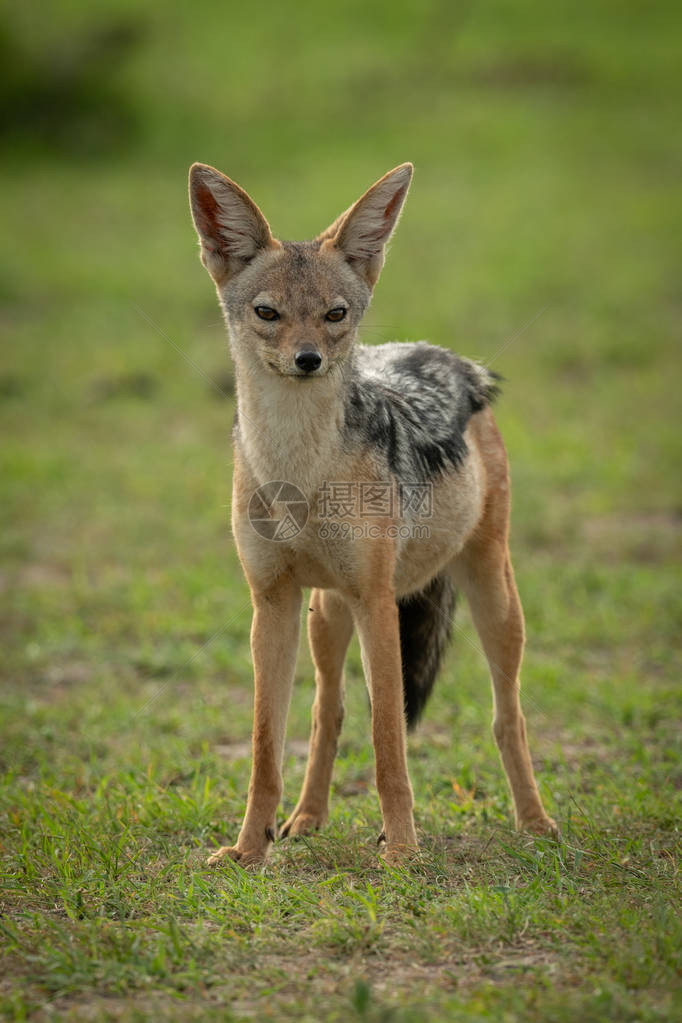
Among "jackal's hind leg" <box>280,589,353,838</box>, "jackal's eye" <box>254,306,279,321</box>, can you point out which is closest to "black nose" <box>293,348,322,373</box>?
"jackal's eye" <box>254,306,279,321</box>

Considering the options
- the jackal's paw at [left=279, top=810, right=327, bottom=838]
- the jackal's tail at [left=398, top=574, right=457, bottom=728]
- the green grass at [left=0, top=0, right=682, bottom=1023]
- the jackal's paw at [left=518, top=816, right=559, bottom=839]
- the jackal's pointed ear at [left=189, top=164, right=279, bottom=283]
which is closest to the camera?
the green grass at [left=0, top=0, right=682, bottom=1023]

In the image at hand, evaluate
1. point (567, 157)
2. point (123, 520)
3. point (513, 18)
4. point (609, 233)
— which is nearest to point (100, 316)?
point (123, 520)

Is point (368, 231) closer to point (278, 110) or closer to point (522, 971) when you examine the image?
point (522, 971)

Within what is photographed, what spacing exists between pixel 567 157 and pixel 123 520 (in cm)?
1693

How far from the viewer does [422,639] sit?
552cm

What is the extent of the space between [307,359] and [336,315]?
35 centimetres

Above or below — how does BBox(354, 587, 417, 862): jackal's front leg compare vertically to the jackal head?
below

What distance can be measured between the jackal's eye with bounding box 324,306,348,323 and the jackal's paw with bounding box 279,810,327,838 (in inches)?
88.7

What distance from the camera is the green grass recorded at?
356 cm

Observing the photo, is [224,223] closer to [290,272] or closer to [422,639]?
[290,272]

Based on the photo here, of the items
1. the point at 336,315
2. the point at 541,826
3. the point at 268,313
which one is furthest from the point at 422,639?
the point at 268,313

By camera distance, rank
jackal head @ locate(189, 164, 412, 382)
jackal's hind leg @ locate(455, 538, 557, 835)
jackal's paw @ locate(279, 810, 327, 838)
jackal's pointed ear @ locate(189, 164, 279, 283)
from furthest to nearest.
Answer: jackal's hind leg @ locate(455, 538, 557, 835) → jackal's paw @ locate(279, 810, 327, 838) → jackal's pointed ear @ locate(189, 164, 279, 283) → jackal head @ locate(189, 164, 412, 382)

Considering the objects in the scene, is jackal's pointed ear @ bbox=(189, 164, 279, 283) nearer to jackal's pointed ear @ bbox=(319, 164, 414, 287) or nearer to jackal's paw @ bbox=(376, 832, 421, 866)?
jackal's pointed ear @ bbox=(319, 164, 414, 287)

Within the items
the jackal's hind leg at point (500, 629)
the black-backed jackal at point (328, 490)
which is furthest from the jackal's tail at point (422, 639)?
the black-backed jackal at point (328, 490)
